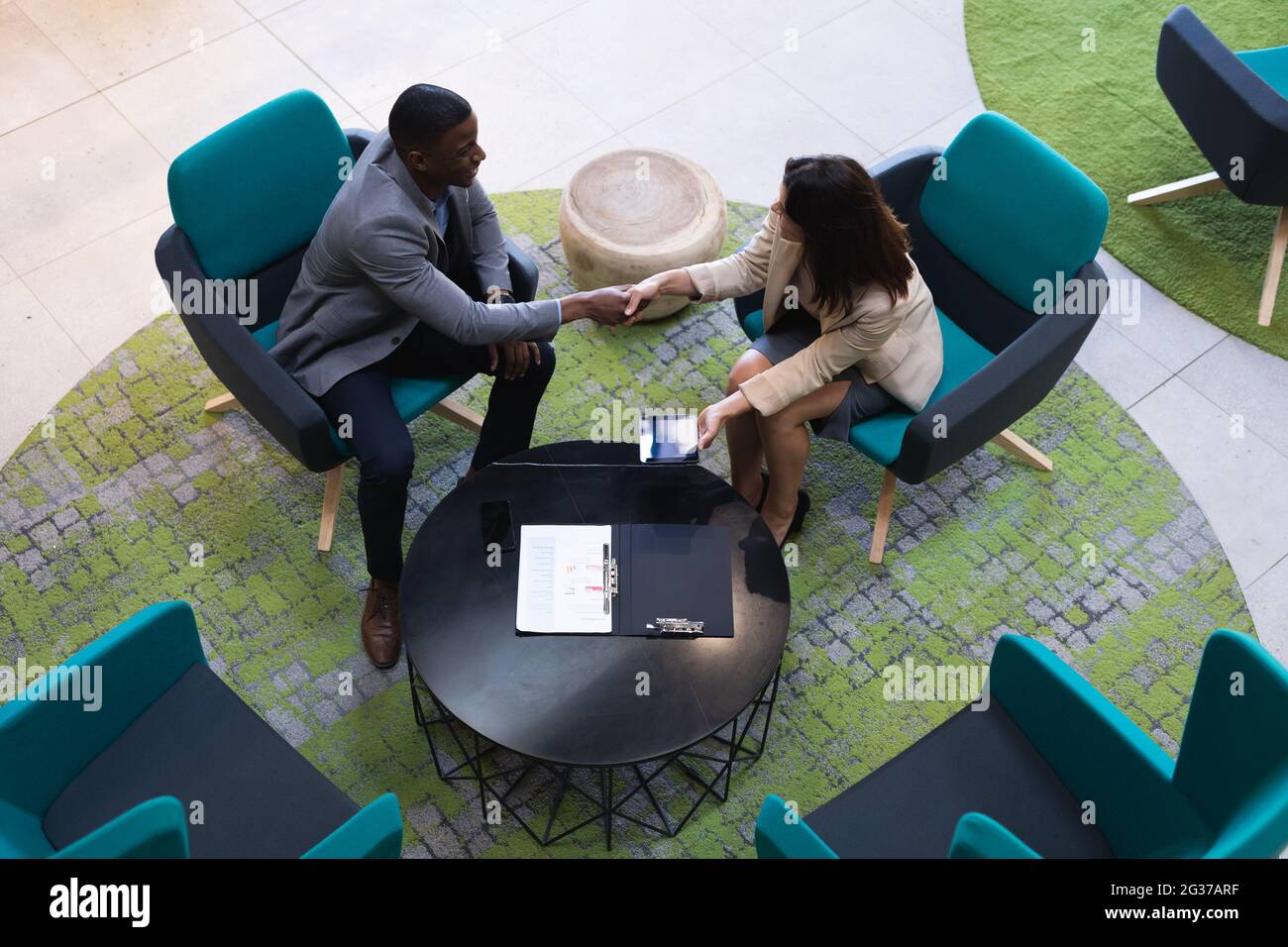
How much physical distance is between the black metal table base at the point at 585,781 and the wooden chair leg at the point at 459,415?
0.92 m

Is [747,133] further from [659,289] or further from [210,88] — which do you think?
[210,88]

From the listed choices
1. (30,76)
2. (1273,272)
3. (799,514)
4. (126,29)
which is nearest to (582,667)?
(799,514)

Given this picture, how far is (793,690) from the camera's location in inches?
131

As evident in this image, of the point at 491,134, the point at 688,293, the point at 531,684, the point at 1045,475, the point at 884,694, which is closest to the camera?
the point at 531,684

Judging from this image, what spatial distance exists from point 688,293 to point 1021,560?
1239mm

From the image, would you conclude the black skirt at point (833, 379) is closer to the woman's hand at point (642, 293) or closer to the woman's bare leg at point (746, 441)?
the woman's bare leg at point (746, 441)

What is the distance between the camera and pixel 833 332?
3.23 m

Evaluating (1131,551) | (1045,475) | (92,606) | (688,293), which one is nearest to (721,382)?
(688,293)

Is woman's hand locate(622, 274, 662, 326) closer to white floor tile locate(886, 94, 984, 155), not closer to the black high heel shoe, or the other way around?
the black high heel shoe

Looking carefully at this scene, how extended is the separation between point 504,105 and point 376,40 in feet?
2.22

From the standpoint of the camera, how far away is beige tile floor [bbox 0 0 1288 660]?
4.06m

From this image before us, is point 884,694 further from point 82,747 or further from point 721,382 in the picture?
point 82,747

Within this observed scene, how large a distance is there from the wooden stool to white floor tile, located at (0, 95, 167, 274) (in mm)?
1630

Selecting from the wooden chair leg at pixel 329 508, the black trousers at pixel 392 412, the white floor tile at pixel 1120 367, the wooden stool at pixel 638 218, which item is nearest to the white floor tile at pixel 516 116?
the wooden stool at pixel 638 218
